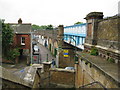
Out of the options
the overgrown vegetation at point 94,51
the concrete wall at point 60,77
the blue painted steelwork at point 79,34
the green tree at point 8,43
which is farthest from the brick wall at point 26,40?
the overgrown vegetation at point 94,51

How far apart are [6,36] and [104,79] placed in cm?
1706

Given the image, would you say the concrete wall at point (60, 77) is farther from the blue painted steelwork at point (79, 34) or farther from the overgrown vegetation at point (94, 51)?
the overgrown vegetation at point (94, 51)

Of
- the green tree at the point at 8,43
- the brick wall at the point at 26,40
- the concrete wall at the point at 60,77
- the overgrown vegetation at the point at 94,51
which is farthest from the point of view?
the brick wall at the point at 26,40

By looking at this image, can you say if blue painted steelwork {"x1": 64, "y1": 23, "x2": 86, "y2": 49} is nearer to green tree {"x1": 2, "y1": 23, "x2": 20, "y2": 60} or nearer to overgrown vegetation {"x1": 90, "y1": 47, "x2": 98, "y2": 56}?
overgrown vegetation {"x1": 90, "y1": 47, "x2": 98, "y2": 56}

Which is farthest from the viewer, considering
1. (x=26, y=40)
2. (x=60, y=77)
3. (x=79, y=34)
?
(x=26, y=40)

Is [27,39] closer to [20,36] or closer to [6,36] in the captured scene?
[20,36]

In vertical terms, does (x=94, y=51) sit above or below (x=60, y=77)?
above

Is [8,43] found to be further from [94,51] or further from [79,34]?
[94,51]

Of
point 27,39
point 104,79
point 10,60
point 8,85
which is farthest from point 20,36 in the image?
point 104,79

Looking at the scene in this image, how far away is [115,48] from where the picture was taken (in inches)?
239

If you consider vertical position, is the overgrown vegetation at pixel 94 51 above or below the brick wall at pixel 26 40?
below

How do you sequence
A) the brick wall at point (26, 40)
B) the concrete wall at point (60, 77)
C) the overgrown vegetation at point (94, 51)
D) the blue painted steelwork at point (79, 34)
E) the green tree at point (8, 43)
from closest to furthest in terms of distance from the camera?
the overgrown vegetation at point (94, 51)
the blue painted steelwork at point (79, 34)
the concrete wall at point (60, 77)
the green tree at point (8, 43)
the brick wall at point (26, 40)

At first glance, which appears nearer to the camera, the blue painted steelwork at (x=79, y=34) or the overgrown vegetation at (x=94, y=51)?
the overgrown vegetation at (x=94, y=51)

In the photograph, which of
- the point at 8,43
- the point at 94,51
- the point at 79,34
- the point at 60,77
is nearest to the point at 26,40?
the point at 8,43
